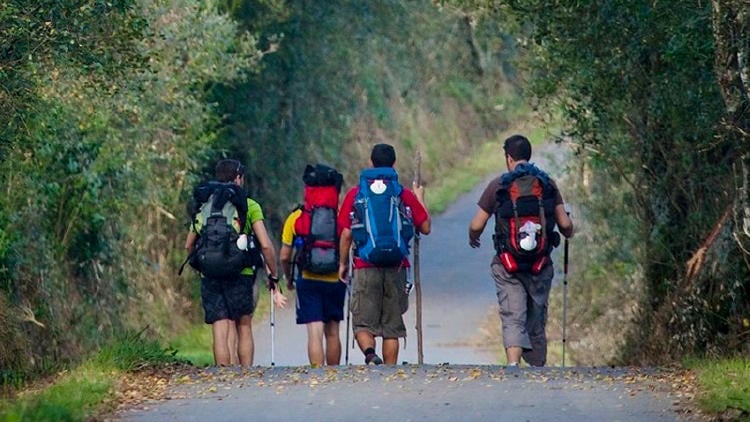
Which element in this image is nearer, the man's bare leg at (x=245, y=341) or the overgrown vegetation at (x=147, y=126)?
the overgrown vegetation at (x=147, y=126)

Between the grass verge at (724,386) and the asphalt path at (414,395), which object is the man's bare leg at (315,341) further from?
the grass verge at (724,386)

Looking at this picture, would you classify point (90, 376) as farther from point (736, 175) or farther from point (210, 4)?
point (210, 4)

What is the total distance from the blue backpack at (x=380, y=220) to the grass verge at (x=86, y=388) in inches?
65.2

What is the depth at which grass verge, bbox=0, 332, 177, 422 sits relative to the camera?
374 inches

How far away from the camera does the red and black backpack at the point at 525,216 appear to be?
1332 centimetres

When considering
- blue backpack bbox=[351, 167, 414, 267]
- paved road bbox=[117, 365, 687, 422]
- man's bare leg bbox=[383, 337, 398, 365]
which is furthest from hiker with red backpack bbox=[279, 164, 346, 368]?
paved road bbox=[117, 365, 687, 422]

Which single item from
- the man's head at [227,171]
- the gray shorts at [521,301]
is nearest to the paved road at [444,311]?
the man's head at [227,171]

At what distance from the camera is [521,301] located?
13625mm

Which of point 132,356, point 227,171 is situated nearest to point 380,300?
point 227,171

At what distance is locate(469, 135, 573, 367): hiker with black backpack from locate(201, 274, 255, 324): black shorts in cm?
177

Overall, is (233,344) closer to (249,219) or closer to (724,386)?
(249,219)

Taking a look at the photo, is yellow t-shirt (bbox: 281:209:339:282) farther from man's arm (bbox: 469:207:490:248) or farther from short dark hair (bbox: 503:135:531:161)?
short dark hair (bbox: 503:135:531:161)

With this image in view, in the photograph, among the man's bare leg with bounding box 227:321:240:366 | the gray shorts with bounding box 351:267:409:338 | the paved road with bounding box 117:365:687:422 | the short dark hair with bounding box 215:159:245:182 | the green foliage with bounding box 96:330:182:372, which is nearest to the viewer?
the paved road with bounding box 117:365:687:422

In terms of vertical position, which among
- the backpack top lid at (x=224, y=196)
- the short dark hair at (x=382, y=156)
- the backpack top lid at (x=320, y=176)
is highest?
the short dark hair at (x=382, y=156)
